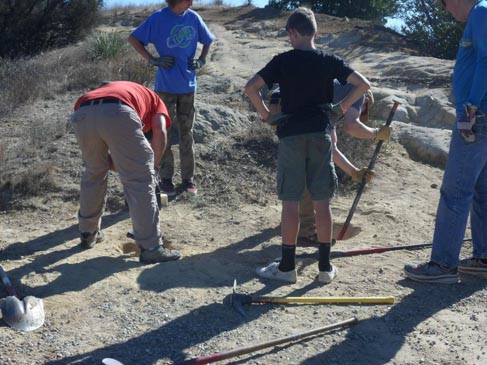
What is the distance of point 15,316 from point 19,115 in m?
5.28

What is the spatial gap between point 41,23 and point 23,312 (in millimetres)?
14015

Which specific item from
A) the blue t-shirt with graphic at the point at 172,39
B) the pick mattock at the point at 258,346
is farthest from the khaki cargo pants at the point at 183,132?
the pick mattock at the point at 258,346

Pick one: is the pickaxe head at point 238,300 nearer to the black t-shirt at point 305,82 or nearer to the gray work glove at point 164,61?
the black t-shirt at point 305,82

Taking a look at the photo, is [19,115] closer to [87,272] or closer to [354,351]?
[87,272]

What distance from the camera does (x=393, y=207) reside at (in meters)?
6.79

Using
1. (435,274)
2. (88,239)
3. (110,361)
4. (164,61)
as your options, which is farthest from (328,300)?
(164,61)

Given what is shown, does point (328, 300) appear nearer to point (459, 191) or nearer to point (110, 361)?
point (459, 191)

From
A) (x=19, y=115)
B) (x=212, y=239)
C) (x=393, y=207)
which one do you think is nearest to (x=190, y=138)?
(x=212, y=239)

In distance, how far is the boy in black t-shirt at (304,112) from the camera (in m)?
4.41

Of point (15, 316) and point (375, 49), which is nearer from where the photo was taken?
point (15, 316)

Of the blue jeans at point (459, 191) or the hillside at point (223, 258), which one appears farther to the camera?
the blue jeans at point (459, 191)

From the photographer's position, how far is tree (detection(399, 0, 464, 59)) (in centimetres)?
1645

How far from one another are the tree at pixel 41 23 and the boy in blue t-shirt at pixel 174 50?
9951 mm

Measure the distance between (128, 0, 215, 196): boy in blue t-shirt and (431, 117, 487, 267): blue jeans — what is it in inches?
111
